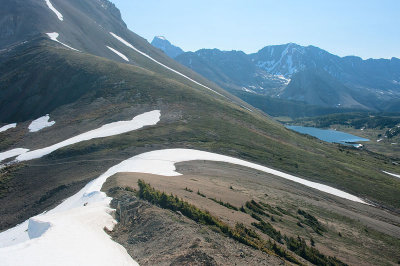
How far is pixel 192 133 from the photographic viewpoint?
62.1 metres

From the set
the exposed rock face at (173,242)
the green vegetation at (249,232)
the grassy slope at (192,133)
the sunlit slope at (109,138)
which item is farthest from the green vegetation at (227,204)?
the grassy slope at (192,133)

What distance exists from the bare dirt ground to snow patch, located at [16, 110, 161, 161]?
23.8 metres

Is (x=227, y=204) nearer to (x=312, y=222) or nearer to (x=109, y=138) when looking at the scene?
(x=312, y=222)

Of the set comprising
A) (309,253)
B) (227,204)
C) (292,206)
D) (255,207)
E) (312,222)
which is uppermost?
(309,253)

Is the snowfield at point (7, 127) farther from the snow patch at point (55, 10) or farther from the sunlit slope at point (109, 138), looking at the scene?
the snow patch at point (55, 10)

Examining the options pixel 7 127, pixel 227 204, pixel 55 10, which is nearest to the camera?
pixel 227 204

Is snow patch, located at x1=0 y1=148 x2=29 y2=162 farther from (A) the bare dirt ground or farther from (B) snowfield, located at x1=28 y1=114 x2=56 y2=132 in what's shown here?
(A) the bare dirt ground

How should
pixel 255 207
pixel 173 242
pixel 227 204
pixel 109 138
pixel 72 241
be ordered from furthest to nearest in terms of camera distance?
pixel 109 138
pixel 255 207
pixel 227 204
pixel 173 242
pixel 72 241

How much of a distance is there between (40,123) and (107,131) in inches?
951

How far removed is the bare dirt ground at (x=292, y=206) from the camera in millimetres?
23531

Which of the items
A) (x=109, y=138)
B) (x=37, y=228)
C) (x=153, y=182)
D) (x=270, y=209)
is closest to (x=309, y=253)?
(x=270, y=209)

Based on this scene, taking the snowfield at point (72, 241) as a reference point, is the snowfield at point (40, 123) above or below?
below

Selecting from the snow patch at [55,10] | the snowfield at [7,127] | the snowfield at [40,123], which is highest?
the snow patch at [55,10]

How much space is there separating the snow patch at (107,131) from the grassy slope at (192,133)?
3.15 metres
